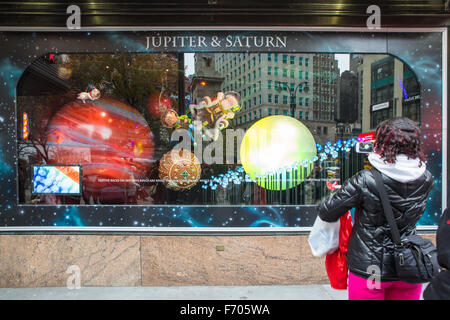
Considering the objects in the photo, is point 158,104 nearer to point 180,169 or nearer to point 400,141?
point 180,169

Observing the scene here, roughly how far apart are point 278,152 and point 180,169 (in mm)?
1498

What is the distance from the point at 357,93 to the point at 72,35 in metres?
4.32

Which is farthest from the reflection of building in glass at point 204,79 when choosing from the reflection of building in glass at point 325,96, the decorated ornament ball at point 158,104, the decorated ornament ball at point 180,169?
the reflection of building in glass at point 325,96

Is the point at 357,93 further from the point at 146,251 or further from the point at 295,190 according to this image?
the point at 146,251

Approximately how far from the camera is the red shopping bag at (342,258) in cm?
233

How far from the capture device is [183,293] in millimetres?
4117

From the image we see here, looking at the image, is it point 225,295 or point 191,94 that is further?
point 191,94

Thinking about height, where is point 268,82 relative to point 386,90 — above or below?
above

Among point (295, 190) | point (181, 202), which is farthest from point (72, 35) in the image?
point (295, 190)

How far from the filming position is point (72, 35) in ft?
14.5

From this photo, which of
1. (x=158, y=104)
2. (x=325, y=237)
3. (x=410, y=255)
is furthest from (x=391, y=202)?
(x=158, y=104)

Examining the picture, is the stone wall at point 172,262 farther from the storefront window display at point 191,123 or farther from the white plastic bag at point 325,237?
the white plastic bag at point 325,237

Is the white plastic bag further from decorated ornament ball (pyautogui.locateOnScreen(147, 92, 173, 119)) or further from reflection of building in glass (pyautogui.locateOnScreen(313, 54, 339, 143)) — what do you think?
decorated ornament ball (pyautogui.locateOnScreen(147, 92, 173, 119))

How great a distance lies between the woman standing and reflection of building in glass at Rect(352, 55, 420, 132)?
104 inches
